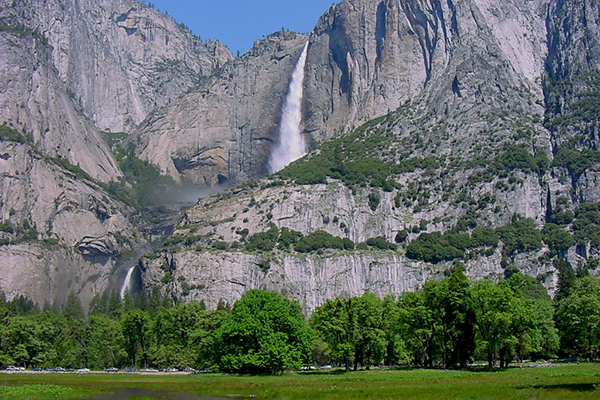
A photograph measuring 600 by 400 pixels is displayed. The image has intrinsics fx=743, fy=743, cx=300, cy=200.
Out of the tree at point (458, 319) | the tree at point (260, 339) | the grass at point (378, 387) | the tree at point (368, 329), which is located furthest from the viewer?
the tree at point (368, 329)

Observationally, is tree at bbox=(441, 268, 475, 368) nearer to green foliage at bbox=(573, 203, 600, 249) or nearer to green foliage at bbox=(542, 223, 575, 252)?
green foliage at bbox=(542, 223, 575, 252)

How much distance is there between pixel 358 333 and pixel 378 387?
3239 cm

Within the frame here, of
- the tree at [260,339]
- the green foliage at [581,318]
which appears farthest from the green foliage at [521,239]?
the tree at [260,339]

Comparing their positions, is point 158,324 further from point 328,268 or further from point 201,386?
point 328,268

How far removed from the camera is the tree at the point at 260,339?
94000 mm

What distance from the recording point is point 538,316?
113375 mm

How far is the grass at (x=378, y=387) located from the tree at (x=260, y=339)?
5.60 metres

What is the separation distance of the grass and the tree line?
767cm

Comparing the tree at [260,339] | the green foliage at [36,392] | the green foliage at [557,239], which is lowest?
the green foliage at [36,392]

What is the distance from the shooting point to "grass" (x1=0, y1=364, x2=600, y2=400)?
6056 centimetres

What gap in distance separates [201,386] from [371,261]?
12576 centimetres

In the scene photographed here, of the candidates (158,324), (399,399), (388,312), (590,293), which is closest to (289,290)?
(158,324)

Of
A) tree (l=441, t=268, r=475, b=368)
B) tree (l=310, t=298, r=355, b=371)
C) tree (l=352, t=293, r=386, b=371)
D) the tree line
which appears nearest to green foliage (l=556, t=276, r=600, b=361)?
the tree line

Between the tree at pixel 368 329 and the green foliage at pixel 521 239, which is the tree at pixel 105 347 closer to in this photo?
the tree at pixel 368 329
